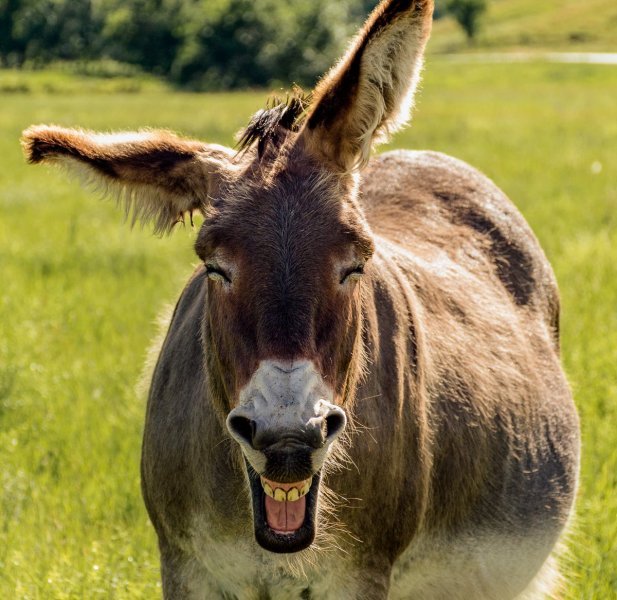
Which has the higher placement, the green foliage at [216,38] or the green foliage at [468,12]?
the green foliage at [468,12]

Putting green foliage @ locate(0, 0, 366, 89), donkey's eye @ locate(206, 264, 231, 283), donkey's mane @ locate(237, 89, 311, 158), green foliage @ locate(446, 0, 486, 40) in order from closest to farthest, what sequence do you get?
donkey's eye @ locate(206, 264, 231, 283) < donkey's mane @ locate(237, 89, 311, 158) < green foliage @ locate(0, 0, 366, 89) < green foliage @ locate(446, 0, 486, 40)

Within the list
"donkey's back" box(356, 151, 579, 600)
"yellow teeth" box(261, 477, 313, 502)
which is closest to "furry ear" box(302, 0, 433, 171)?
"donkey's back" box(356, 151, 579, 600)

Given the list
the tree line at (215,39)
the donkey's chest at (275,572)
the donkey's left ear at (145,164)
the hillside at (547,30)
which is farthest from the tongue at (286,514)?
the hillside at (547,30)

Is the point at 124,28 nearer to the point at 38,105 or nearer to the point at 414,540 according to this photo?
the point at 38,105

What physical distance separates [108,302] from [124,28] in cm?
6435

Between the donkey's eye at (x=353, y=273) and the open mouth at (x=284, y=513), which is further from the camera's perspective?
the donkey's eye at (x=353, y=273)

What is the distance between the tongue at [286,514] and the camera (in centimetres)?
257

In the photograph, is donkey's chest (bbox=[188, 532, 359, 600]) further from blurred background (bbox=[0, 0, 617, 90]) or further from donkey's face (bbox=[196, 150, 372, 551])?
Answer: blurred background (bbox=[0, 0, 617, 90])

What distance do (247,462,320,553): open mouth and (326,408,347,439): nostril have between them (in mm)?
161

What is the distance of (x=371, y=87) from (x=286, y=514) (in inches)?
49.6

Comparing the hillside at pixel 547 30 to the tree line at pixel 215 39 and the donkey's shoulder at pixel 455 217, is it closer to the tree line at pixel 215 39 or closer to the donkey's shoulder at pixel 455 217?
the tree line at pixel 215 39

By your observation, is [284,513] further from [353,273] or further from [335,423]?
[353,273]

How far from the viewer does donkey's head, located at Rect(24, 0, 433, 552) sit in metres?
2.39

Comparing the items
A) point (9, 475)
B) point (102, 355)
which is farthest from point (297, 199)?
point (102, 355)
